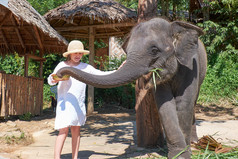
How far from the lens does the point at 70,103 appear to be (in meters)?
3.37

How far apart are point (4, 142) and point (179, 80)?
3.64 meters

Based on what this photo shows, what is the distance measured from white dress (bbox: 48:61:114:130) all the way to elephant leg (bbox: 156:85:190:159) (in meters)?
0.83

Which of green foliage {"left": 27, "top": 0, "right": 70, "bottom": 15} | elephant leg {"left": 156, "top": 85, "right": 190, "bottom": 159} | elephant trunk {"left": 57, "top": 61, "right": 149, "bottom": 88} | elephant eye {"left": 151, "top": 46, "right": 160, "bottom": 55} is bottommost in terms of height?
elephant leg {"left": 156, "top": 85, "right": 190, "bottom": 159}

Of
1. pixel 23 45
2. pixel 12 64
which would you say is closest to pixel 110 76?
pixel 23 45

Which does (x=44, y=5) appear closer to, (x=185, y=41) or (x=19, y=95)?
(x=19, y=95)

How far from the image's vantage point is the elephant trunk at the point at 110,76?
2.46 m

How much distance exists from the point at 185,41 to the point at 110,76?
3.63ft

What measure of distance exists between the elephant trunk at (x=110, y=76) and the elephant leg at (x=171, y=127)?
54 centimetres

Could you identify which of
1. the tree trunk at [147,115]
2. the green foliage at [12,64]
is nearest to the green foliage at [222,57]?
the tree trunk at [147,115]

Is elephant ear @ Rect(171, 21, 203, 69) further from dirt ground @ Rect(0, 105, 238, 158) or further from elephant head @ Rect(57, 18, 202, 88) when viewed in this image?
dirt ground @ Rect(0, 105, 238, 158)

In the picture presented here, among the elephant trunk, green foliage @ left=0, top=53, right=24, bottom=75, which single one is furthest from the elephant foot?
green foliage @ left=0, top=53, right=24, bottom=75

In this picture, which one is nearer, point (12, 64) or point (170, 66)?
point (170, 66)

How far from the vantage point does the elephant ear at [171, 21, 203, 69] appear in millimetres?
3135

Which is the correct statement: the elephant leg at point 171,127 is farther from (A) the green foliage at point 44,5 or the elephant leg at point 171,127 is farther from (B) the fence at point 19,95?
(A) the green foliage at point 44,5
